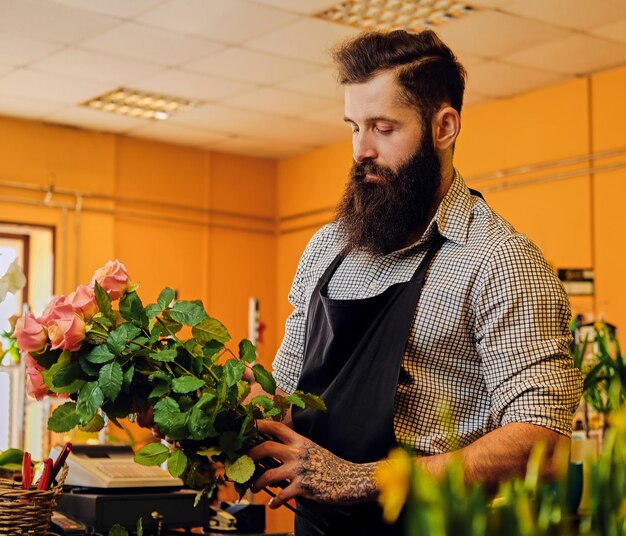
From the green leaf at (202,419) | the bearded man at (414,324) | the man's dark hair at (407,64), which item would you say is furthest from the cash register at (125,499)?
the man's dark hair at (407,64)

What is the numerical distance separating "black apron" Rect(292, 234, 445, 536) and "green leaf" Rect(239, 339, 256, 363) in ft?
0.66

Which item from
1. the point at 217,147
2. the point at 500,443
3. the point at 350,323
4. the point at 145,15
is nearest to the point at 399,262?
the point at 350,323

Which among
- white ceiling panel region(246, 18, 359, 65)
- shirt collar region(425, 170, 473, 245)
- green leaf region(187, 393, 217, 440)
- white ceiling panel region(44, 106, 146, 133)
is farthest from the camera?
white ceiling panel region(44, 106, 146, 133)

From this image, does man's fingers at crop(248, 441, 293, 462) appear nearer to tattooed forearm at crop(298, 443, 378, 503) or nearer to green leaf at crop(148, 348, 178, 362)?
tattooed forearm at crop(298, 443, 378, 503)

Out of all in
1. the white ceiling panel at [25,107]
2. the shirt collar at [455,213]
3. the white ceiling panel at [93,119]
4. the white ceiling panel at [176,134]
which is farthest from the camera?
the white ceiling panel at [176,134]

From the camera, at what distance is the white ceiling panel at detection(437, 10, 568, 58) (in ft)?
17.7

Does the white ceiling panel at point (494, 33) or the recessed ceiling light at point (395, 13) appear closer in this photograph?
the recessed ceiling light at point (395, 13)

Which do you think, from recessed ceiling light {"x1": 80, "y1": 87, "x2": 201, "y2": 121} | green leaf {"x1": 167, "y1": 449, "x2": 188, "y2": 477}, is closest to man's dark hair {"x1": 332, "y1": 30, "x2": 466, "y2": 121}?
green leaf {"x1": 167, "y1": 449, "x2": 188, "y2": 477}

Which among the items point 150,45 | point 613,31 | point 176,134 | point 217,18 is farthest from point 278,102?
point 613,31

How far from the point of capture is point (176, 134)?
8219 millimetres

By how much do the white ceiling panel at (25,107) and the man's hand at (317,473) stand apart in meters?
5.88

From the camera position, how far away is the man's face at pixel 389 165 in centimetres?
189

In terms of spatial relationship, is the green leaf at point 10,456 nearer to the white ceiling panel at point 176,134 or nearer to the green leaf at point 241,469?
the green leaf at point 241,469

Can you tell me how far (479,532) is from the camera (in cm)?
84
